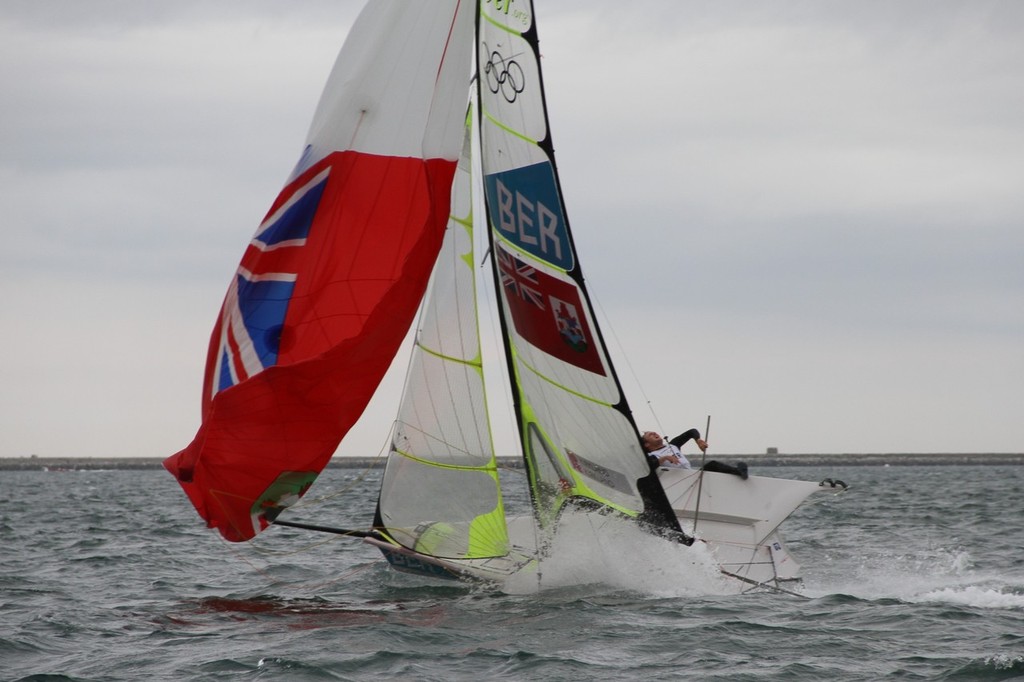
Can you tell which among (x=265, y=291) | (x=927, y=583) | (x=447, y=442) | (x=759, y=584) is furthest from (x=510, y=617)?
(x=927, y=583)

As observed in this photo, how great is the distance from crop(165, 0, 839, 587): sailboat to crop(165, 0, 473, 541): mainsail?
0.02m

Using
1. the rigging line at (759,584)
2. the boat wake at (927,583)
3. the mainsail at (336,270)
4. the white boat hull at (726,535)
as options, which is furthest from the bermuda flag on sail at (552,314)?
the boat wake at (927,583)

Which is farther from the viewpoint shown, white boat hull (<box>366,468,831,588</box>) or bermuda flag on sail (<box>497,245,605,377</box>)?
white boat hull (<box>366,468,831,588</box>)

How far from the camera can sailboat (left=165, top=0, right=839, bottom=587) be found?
1156cm

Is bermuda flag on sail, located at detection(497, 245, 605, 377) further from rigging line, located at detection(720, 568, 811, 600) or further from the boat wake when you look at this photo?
the boat wake

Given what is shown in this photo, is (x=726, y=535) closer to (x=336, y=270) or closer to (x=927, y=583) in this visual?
(x=927, y=583)

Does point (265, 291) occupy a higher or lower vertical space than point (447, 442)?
higher

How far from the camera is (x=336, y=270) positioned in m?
11.8

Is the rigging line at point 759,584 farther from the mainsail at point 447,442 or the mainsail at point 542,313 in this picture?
the mainsail at point 447,442

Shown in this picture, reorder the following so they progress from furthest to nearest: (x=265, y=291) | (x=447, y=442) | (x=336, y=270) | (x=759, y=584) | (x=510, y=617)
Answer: (x=447, y=442) < (x=759, y=584) < (x=265, y=291) < (x=336, y=270) < (x=510, y=617)

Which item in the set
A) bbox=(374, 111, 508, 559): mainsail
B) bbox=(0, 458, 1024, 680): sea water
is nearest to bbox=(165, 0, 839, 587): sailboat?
bbox=(374, 111, 508, 559): mainsail

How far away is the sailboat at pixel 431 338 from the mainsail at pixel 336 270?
0.02 metres

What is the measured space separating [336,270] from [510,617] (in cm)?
367

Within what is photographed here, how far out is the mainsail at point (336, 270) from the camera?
11469 mm
